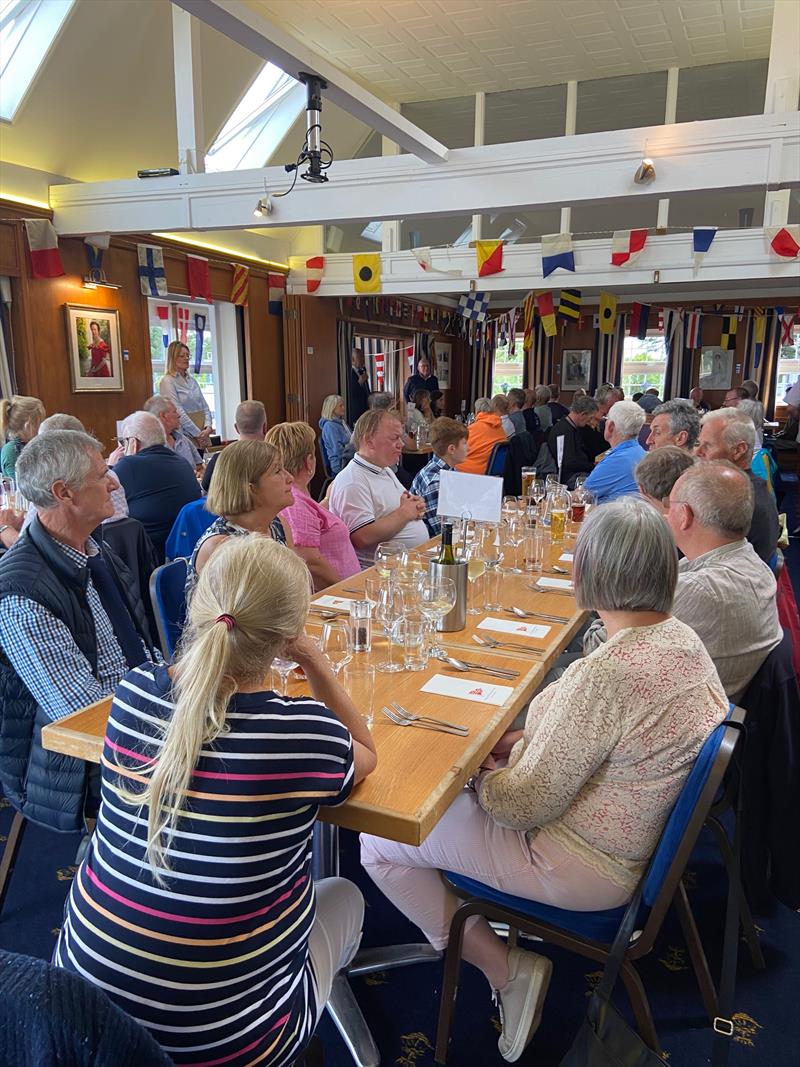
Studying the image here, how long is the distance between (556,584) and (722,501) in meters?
0.87

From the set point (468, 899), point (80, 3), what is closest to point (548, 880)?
point (468, 899)

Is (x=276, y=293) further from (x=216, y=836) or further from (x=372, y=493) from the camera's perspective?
(x=216, y=836)

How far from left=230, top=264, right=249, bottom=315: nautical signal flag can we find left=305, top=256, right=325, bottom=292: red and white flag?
991mm

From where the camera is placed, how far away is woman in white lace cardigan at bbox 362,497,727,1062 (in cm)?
146

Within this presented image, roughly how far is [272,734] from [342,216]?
5599mm

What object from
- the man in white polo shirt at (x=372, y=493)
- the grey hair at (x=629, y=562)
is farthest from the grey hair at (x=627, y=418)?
the grey hair at (x=629, y=562)

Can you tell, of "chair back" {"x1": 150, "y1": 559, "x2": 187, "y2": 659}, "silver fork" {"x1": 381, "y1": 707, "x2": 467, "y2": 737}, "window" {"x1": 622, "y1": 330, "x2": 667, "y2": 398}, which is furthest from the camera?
"window" {"x1": 622, "y1": 330, "x2": 667, "y2": 398}

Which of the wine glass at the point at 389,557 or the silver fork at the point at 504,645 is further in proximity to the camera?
the wine glass at the point at 389,557

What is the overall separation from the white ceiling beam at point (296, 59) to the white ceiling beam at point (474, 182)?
37 centimetres

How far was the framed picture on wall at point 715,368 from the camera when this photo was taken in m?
13.0

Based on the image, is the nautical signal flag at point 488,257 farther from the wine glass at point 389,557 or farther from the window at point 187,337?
the wine glass at point 389,557

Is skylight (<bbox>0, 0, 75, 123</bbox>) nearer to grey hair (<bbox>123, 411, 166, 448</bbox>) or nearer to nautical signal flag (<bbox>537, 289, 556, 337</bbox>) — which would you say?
grey hair (<bbox>123, 411, 166, 448</bbox>)

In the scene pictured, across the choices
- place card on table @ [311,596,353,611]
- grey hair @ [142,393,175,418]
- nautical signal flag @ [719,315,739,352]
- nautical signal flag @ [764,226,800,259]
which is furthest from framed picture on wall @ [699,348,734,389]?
place card on table @ [311,596,353,611]

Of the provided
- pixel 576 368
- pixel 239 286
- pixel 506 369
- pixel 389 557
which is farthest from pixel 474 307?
pixel 389 557
